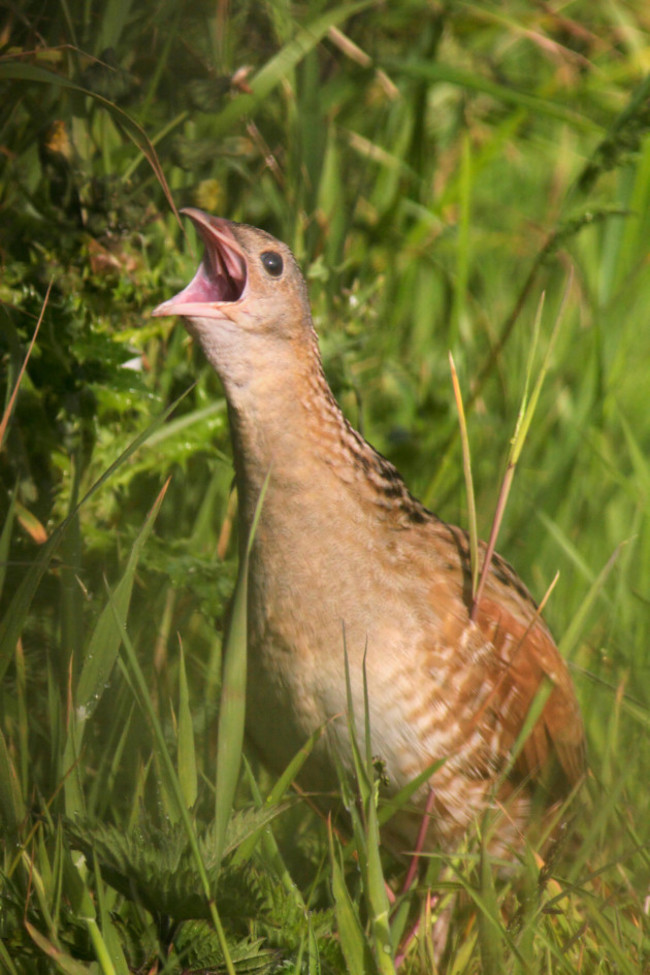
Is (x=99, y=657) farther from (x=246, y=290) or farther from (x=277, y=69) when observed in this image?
(x=277, y=69)

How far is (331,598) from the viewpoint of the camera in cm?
206

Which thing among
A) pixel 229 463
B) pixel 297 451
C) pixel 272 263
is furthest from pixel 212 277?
pixel 229 463

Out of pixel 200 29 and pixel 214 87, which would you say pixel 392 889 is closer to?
pixel 214 87

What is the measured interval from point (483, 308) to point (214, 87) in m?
1.69

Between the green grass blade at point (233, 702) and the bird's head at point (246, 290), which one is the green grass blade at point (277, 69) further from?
the green grass blade at point (233, 702)

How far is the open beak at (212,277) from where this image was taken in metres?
1.95

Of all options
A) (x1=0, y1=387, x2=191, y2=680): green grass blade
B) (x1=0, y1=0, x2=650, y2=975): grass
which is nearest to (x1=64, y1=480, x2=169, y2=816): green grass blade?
(x1=0, y1=0, x2=650, y2=975): grass

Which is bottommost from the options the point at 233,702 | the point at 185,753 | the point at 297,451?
the point at 185,753

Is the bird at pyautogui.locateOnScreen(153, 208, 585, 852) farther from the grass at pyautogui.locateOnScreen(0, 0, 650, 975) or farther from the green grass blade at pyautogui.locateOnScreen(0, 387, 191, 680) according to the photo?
the green grass blade at pyautogui.locateOnScreen(0, 387, 191, 680)

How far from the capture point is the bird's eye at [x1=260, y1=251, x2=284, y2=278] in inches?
82.0

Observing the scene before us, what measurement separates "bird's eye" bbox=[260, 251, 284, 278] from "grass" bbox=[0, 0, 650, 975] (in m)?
0.30

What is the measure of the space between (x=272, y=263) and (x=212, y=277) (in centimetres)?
17

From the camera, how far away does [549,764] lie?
2.30 meters

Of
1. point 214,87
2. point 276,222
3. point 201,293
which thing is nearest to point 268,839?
point 201,293
